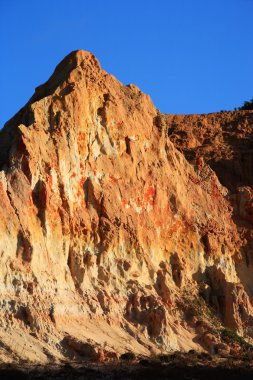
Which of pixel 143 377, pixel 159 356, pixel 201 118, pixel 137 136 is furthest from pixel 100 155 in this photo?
pixel 201 118

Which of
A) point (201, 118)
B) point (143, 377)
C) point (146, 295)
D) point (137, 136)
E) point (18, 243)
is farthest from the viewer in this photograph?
point (201, 118)

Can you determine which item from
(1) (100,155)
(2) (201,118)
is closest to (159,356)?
(1) (100,155)

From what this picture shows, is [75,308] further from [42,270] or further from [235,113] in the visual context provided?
[235,113]

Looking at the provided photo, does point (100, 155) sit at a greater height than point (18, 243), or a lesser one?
greater

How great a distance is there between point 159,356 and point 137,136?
14.2m

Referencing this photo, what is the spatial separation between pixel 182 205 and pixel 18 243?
14049 millimetres

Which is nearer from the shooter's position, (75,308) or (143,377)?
(143,377)

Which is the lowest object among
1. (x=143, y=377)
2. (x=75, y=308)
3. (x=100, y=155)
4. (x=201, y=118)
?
(x=143, y=377)

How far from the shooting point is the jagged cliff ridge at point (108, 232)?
4384 cm

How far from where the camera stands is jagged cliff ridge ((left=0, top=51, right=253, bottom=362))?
144ft

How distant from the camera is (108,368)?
135 feet

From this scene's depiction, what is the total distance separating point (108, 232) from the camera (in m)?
49.6

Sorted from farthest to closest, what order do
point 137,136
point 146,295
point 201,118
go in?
point 201,118
point 137,136
point 146,295

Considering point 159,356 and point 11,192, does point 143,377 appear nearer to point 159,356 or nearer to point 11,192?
point 159,356
